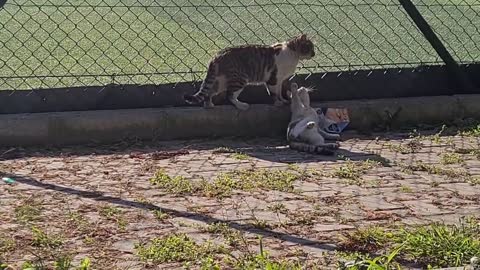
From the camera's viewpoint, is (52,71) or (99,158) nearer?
(99,158)

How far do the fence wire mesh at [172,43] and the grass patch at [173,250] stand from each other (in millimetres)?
2598

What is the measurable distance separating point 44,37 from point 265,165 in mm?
5165

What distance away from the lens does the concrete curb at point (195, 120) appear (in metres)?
6.41

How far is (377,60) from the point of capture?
9.04m

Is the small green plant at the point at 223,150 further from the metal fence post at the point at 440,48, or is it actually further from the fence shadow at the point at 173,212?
the metal fence post at the point at 440,48

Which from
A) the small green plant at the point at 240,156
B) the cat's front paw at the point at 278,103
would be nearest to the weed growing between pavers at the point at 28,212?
the small green plant at the point at 240,156

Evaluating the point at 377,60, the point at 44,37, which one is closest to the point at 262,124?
the point at 377,60

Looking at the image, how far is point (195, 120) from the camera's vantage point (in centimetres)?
677

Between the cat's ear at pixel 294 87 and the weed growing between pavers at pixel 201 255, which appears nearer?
the weed growing between pavers at pixel 201 255

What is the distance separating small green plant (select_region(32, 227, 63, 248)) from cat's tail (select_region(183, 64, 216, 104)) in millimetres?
2536

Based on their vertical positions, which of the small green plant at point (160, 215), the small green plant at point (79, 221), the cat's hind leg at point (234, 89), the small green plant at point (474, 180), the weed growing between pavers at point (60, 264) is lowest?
the weed growing between pavers at point (60, 264)

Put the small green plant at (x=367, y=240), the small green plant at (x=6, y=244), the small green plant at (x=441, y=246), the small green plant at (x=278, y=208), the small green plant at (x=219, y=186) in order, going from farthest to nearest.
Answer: the small green plant at (x=219, y=186)
the small green plant at (x=278, y=208)
the small green plant at (x=367, y=240)
the small green plant at (x=6, y=244)
the small green plant at (x=441, y=246)

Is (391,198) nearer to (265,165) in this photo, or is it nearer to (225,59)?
(265,165)

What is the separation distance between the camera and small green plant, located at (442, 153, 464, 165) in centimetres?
619
